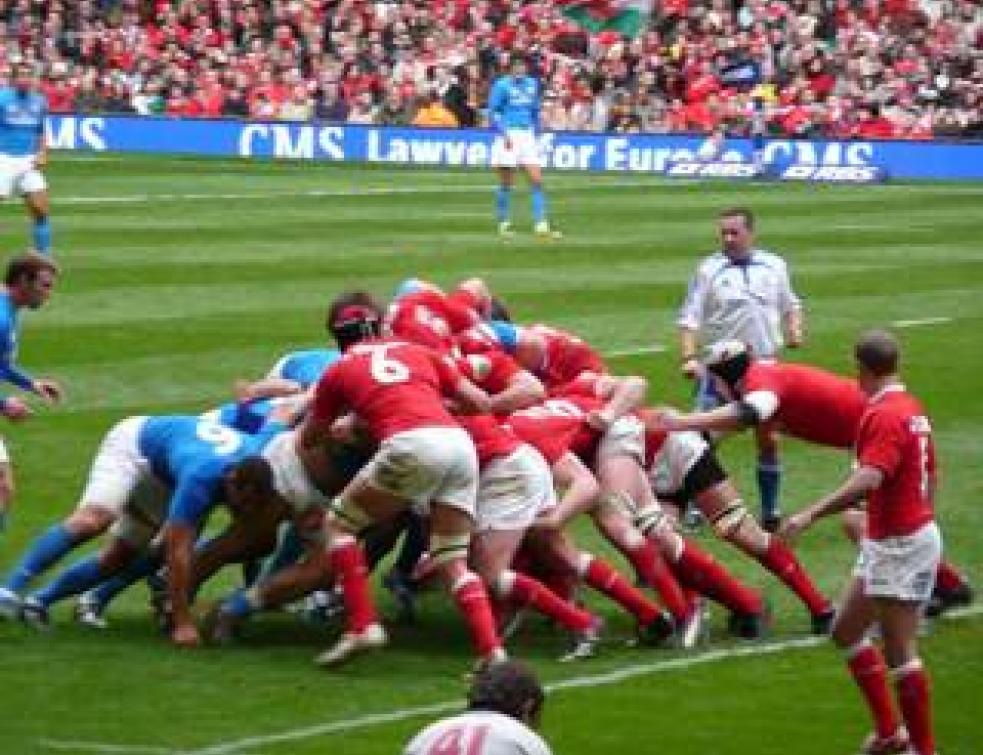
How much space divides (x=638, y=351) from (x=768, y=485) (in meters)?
7.35

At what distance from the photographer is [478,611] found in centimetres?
1259

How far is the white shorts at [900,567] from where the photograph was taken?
11.4 metres

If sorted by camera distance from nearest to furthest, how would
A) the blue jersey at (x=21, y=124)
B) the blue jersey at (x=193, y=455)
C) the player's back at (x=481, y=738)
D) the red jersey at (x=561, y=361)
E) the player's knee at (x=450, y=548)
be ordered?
the player's back at (x=481, y=738)
the player's knee at (x=450, y=548)
the blue jersey at (x=193, y=455)
the red jersey at (x=561, y=361)
the blue jersey at (x=21, y=124)

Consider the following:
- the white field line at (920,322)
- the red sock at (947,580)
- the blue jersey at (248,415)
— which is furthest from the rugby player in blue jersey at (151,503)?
the white field line at (920,322)

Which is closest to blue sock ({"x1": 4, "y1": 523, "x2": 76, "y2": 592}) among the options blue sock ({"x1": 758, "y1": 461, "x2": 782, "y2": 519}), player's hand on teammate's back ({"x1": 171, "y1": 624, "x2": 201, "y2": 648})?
player's hand on teammate's back ({"x1": 171, "y1": 624, "x2": 201, "y2": 648})

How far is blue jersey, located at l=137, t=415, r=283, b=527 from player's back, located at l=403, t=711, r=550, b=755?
17.6 ft

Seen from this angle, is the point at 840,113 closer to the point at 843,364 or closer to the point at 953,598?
the point at 843,364

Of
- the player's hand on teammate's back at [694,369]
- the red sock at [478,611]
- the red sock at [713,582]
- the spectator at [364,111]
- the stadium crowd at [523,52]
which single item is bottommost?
the spectator at [364,111]

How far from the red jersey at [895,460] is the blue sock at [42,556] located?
14.1 ft

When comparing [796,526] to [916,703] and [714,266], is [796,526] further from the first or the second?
[714,266]

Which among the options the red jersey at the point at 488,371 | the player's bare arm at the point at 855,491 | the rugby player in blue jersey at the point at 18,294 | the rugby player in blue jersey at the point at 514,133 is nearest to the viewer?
the player's bare arm at the point at 855,491

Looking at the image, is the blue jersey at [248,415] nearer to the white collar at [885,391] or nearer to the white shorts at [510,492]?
the white shorts at [510,492]

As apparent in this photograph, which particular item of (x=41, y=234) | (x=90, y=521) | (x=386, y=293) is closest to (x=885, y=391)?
(x=90, y=521)

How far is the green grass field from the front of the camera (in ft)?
39.5
